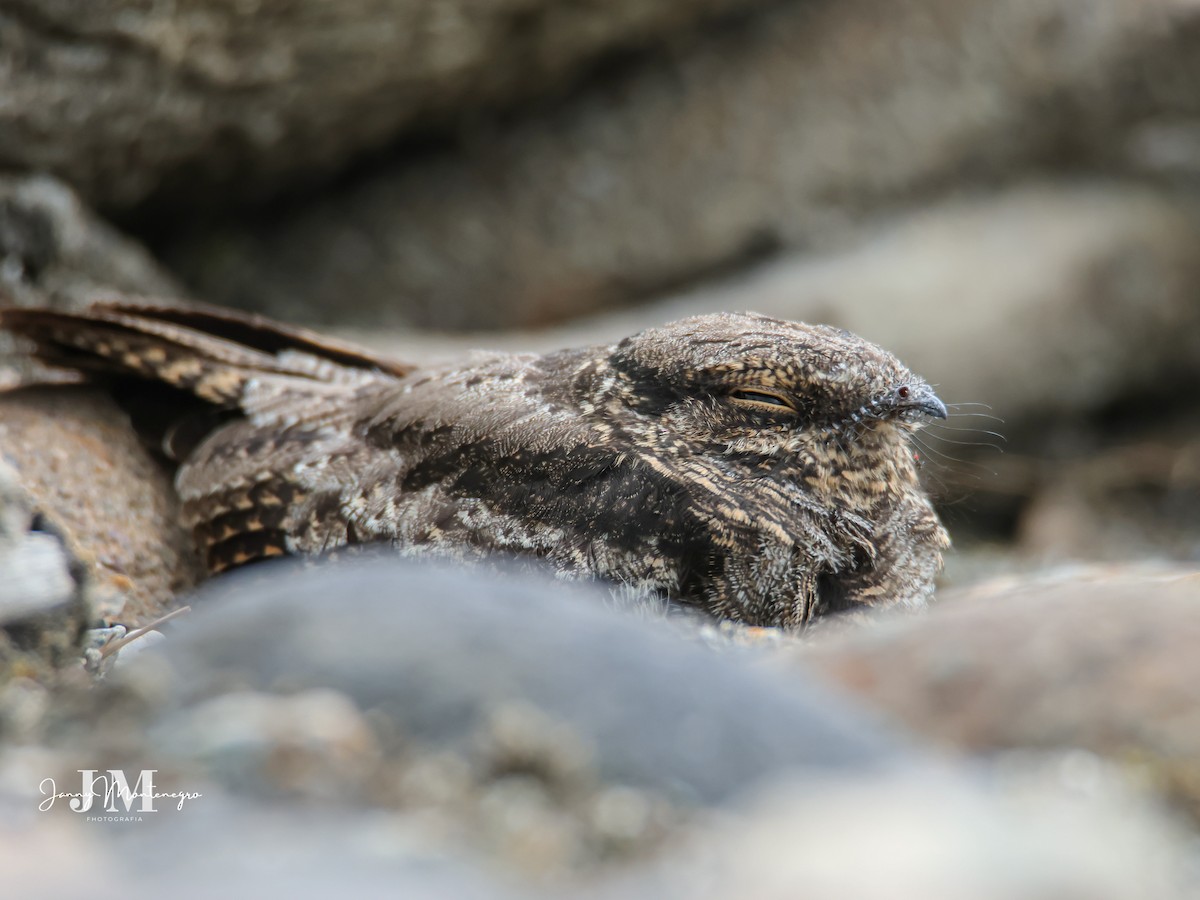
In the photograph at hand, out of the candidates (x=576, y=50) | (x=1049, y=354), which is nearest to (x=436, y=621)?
(x=576, y=50)

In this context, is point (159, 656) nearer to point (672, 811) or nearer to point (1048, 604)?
point (672, 811)

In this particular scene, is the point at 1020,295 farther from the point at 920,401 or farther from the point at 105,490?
the point at 105,490

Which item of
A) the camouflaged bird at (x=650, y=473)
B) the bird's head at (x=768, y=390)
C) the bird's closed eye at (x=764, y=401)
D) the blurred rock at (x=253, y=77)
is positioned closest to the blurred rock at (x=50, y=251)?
the blurred rock at (x=253, y=77)

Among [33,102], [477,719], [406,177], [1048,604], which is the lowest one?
[477,719]

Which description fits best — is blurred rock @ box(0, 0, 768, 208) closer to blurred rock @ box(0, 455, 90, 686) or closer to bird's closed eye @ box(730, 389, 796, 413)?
blurred rock @ box(0, 455, 90, 686)

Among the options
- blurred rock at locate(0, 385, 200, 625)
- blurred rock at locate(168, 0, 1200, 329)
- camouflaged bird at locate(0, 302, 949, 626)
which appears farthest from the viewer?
blurred rock at locate(168, 0, 1200, 329)

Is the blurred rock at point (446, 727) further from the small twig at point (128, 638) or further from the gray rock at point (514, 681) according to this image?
→ the small twig at point (128, 638)

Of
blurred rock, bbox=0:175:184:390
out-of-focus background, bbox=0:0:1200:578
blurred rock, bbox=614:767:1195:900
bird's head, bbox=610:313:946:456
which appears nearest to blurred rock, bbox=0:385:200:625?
blurred rock, bbox=0:175:184:390
